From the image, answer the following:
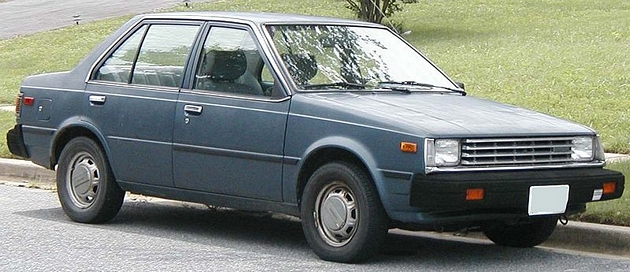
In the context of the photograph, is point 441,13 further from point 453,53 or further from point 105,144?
point 105,144

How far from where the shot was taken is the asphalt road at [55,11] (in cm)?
3138

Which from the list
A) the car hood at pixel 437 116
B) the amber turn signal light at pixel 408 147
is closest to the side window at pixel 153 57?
the car hood at pixel 437 116

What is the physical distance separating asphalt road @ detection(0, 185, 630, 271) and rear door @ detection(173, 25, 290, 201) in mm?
438

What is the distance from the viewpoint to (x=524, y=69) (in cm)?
1812

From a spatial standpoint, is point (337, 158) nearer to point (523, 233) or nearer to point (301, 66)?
point (301, 66)

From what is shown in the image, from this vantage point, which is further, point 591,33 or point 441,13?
point 441,13

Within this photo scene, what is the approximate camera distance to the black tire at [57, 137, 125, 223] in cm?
902

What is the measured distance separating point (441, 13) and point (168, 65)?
20.6m

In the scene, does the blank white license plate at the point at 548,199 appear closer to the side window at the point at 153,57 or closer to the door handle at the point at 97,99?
the side window at the point at 153,57

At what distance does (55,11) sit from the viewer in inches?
1359

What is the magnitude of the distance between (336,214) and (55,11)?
28115 millimetres

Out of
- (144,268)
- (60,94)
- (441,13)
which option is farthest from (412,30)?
(144,268)

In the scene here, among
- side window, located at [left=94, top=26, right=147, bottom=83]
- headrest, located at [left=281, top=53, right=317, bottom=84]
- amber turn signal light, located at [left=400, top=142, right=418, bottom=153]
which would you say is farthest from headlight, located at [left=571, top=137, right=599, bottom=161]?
side window, located at [left=94, top=26, right=147, bottom=83]

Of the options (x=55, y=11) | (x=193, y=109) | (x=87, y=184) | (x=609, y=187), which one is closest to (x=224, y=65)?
(x=193, y=109)
